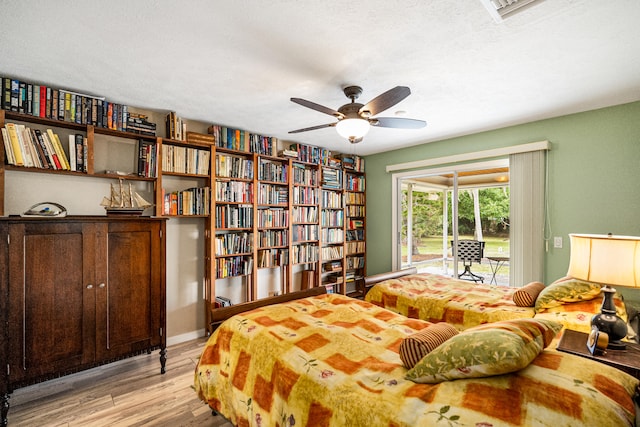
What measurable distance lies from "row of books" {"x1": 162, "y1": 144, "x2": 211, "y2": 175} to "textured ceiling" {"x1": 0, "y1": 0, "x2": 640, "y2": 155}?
0.47 meters

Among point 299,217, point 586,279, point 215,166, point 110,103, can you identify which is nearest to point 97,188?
point 110,103

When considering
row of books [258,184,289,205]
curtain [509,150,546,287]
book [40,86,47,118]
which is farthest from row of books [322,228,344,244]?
book [40,86,47,118]

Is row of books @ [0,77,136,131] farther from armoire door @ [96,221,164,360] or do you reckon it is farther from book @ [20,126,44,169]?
armoire door @ [96,221,164,360]

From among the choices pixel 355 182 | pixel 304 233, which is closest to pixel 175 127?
pixel 304 233

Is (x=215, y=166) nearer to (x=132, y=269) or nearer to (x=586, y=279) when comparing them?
(x=132, y=269)

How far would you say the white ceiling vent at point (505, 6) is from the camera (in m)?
1.51

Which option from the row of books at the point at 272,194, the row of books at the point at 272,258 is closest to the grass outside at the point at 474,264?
the row of books at the point at 272,258

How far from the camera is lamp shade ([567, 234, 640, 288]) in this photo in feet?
4.67

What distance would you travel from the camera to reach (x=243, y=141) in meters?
3.73

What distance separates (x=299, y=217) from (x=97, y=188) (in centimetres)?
245

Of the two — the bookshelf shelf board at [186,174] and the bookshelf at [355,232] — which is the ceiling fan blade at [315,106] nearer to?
the bookshelf shelf board at [186,174]

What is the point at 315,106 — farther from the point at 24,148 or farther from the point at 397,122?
the point at 24,148

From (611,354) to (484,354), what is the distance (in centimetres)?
94

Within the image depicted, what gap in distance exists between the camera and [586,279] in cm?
154
